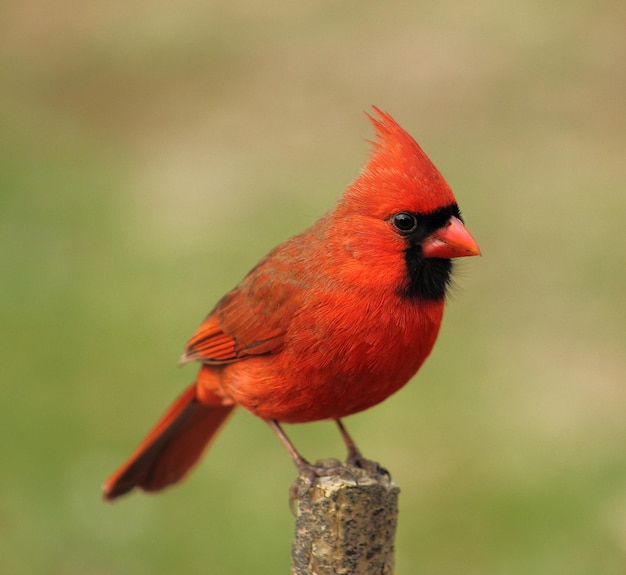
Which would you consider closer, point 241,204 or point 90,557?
point 90,557

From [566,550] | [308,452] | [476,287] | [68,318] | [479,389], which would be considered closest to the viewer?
[566,550]

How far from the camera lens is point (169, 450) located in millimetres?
3445

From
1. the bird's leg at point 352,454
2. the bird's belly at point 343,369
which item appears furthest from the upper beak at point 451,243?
the bird's leg at point 352,454

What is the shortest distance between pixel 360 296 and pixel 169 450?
1.04 metres

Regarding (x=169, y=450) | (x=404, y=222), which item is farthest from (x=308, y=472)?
(x=169, y=450)

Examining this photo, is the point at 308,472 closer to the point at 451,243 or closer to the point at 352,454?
the point at 352,454

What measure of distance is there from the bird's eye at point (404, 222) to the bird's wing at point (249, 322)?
35 centimetres

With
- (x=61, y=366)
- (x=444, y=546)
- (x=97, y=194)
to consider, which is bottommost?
(x=444, y=546)

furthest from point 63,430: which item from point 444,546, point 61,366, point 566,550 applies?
point 566,550

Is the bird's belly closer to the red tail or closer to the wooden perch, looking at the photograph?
the wooden perch

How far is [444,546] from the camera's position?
450cm

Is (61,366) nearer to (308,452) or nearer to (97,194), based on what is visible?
(308,452)

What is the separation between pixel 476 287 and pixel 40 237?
2.52m

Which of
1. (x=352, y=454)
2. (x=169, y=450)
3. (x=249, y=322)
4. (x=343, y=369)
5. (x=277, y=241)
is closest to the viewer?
(x=343, y=369)
